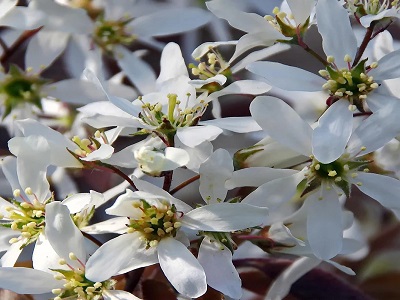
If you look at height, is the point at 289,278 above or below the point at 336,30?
below

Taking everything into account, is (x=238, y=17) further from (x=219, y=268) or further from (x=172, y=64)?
(x=219, y=268)

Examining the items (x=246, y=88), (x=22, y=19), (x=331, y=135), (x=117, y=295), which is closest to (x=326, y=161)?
(x=331, y=135)

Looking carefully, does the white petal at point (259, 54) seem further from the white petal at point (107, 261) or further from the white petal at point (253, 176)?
the white petal at point (107, 261)

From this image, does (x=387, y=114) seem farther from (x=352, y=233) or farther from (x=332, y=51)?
(x=352, y=233)

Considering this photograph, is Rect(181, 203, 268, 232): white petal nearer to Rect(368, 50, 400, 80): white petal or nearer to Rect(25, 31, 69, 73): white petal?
Rect(368, 50, 400, 80): white petal

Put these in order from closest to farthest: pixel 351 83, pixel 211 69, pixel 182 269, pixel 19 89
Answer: pixel 182 269, pixel 351 83, pixel 211 69, pixel 19 89

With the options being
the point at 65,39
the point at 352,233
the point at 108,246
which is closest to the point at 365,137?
the point at 108,246
